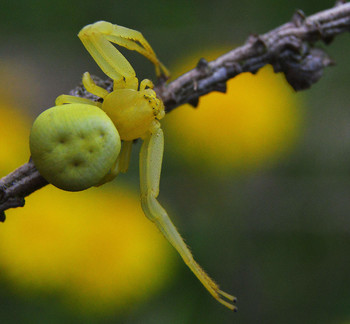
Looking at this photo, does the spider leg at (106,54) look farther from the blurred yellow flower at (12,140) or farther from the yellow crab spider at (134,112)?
the blurred yellow flower at (12,140)

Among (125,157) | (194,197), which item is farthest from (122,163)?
(194,197)

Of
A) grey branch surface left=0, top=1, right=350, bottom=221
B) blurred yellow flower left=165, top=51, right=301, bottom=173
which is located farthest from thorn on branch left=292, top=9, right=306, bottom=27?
blurred yellow flower left=165, top=51, right=301, bottom=173

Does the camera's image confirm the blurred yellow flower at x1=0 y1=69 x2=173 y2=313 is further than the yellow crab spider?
Yes

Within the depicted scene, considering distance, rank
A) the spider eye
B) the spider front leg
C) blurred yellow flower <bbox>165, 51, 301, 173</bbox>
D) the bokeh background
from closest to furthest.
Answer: the spider eye < the spider front leg < the bokeh background < blurred yellow flower <bbox>165, 51, 301, 173</bbox>

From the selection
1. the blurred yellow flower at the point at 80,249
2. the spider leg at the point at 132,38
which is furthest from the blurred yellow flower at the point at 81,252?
the spider leg at the point at 132,38

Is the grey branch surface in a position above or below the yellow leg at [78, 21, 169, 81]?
below

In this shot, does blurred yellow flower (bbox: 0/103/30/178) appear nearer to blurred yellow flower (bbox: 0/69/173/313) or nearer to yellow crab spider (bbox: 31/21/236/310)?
blurred yellow flower (bbox: 0/69/173/313)
